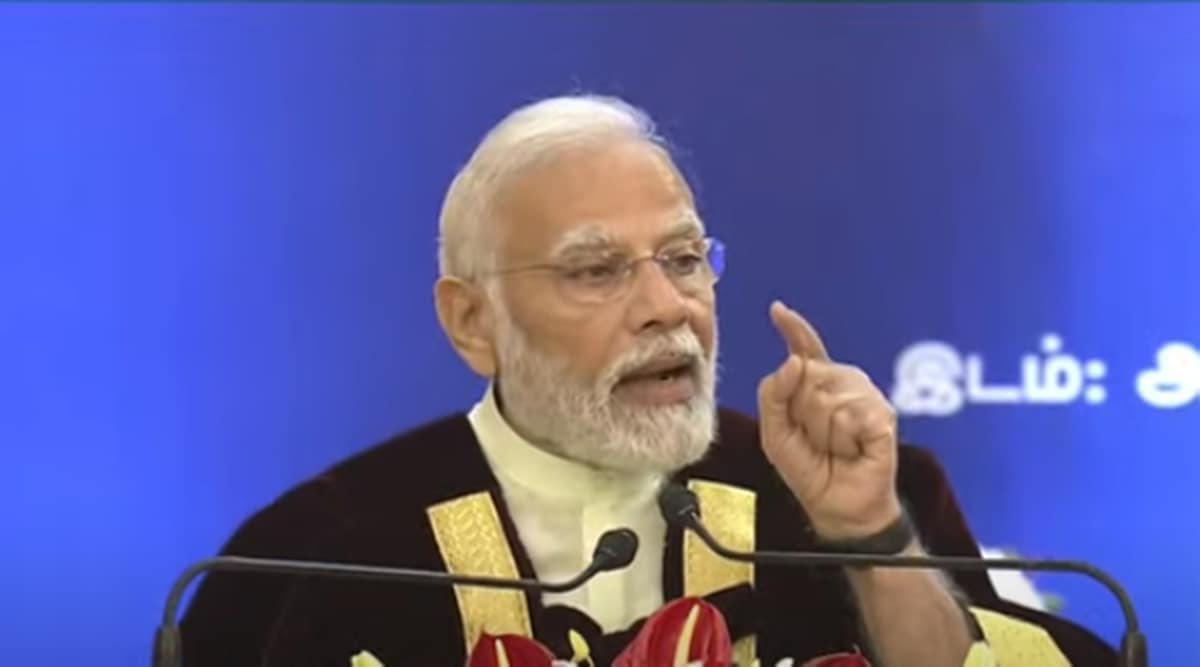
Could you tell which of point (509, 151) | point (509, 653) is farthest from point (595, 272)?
point (509, 653)

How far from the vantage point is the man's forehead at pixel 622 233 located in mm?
1642

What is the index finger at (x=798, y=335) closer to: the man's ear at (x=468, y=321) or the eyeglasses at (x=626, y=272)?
the eyeglasses at (x=626, y=272)

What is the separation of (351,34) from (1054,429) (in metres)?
1.01

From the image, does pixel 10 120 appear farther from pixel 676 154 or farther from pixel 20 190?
pixel 676 154

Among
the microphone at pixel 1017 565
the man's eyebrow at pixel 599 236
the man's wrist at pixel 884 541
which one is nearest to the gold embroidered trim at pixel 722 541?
the man's wrist at pixel 884 541

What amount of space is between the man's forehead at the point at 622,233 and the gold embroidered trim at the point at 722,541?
0.81 feet

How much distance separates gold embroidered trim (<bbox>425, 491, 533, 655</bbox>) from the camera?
1.62 metres

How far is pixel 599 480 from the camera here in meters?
1.74

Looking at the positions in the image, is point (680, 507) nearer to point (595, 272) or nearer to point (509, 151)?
point (595, 272)

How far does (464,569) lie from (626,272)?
1.03 ft

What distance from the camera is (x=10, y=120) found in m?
2.19

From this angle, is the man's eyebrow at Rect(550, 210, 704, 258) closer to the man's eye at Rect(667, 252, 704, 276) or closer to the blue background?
the man's eye at Rect(667, 252, 704, 276)

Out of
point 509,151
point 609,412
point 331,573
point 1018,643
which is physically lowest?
point 1018,643

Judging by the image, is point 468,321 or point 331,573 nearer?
point 331,573
